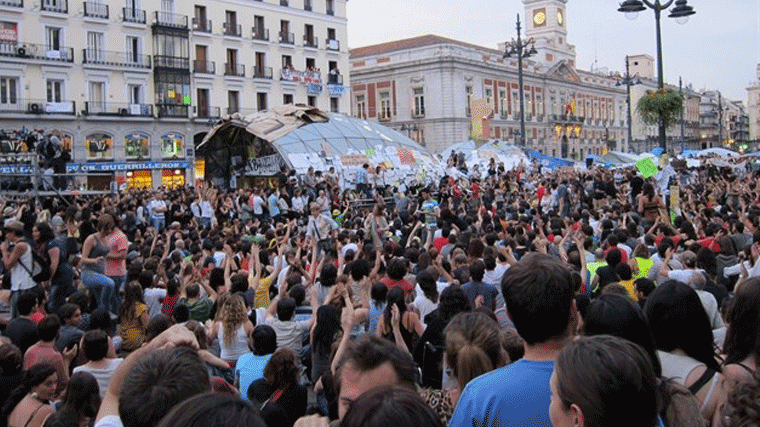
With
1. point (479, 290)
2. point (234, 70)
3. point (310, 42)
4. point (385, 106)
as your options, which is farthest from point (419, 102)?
point (479, 290)

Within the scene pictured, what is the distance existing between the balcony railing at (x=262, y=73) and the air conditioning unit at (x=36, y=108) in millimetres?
14140

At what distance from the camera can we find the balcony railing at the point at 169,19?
1710 inches

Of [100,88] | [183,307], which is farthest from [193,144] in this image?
[183,307]

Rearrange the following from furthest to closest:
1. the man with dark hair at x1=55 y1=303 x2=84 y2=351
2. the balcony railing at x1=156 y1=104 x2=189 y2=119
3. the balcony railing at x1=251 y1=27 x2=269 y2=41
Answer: the balcony railing at x1=251 y1=27 x2=269 y2=41 < the balcony railing at x1=156 y1=104 x2=189 y2=119 < the man with dark hair at x1=55 y1=303 x2=84 y2=351

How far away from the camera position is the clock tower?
300ft

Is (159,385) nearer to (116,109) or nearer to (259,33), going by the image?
(116,109)

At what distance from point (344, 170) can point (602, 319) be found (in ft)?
88.6

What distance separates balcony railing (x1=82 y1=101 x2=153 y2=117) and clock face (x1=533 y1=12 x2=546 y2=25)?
209 feet

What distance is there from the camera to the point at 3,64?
36906 mm

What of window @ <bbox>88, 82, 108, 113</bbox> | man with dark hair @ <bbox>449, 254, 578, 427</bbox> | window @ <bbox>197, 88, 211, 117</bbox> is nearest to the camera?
man with dark hair @ <bbox>449, 254, 578, 427</bbox>

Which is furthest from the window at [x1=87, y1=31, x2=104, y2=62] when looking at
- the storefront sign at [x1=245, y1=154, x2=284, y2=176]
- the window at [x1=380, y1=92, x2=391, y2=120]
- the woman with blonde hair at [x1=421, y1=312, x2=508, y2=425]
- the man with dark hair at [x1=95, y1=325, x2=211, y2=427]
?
the man with dark hair at [x1=95, y1=325, x2=211, y2=427]

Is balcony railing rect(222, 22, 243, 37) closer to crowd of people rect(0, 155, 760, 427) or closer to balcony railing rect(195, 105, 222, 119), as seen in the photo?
balcony railing rect(195, 105, 222, 119)

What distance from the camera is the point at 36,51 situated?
125 feet

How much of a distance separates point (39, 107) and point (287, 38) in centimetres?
1792
